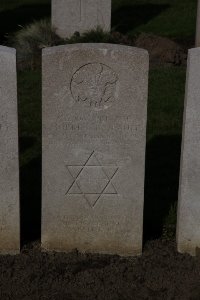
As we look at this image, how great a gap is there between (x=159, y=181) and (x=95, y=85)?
231 centimetres

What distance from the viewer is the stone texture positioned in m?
5.77

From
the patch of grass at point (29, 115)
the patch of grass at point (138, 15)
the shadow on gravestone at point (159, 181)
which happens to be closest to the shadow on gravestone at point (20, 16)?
the patch of grass at point (138, 15)

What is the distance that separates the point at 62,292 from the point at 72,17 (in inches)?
409

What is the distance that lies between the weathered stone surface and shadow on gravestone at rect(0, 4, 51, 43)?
11.2m

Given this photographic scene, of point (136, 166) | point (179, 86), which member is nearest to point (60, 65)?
point (136, 166)

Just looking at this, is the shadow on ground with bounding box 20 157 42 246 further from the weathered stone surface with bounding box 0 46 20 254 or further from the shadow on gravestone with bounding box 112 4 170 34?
the shadow on gravestone with bounding box 112 4 170 34

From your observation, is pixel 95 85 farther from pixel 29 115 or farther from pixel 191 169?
pixel 29 115

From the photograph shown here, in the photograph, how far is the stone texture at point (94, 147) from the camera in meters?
5.77

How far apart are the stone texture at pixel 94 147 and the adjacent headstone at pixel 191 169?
1.17ft

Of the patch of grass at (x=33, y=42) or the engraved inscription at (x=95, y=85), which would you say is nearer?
the engraved inscription at (x=95, y=85)

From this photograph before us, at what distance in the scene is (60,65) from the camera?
5754 millimetres

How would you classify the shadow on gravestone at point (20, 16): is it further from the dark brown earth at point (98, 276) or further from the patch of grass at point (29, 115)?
the dark brown earth at point (98, 276)

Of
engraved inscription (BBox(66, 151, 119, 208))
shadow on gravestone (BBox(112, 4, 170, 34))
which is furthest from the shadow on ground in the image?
shadow on gravestone (BBox(112, 4, 170, 34))

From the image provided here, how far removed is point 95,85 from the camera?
584 centimetres
